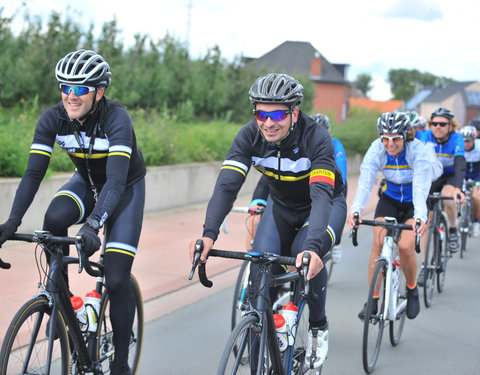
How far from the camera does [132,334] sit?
438cm

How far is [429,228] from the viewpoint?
7219mm

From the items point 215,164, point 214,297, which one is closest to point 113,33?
point 215,164

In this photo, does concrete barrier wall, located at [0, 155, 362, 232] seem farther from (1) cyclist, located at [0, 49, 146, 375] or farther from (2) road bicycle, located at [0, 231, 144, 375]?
(2) road bicycle, located at [0, 231, 144, 375]

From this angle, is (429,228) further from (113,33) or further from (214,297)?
(113,33)

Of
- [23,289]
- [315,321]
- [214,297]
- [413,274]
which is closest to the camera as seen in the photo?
[315,321]

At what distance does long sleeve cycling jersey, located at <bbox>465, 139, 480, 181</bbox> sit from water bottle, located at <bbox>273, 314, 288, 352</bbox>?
315 inches

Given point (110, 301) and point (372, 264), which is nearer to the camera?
point (110, 301)

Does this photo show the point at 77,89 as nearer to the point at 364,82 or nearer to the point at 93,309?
the point at 93,309

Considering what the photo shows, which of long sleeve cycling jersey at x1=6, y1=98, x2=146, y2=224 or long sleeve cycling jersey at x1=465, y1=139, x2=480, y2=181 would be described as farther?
long sleeve cycling jersey at x1=465, y1=139, x2=480, y2=181

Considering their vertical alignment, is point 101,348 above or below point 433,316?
above

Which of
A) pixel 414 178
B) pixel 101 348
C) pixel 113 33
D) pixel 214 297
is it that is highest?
Result: pixel 113 33

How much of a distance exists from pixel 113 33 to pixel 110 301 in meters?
16.9

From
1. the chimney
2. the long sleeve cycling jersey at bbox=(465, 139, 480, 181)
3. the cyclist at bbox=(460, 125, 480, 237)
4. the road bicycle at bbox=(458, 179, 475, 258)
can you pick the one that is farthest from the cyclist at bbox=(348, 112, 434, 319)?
the chimney

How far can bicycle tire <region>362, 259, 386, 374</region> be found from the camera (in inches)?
198
